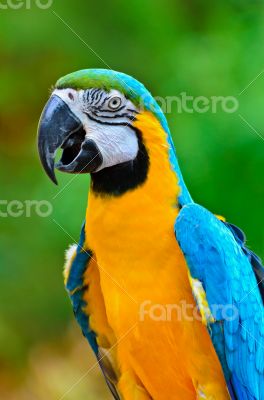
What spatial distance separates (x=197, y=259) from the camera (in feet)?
7.31

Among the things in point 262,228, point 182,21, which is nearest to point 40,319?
point 262,228

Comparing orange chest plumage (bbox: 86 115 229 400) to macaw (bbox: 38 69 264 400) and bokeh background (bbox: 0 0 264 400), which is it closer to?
macaw (bbox: 38 69 264 400)

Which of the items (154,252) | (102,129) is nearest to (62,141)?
(102,129)

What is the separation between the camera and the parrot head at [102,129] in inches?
84.8

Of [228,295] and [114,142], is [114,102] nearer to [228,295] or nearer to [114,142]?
[114,142]

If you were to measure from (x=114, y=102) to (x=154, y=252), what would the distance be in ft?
1.49

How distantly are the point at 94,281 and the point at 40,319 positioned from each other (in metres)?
1.33

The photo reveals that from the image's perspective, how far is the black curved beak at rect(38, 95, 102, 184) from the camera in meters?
2.14

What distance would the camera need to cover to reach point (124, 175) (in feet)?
7.46

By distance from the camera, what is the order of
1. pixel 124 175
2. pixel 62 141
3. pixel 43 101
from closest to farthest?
pixel 62 141
pixel 124 175
pixel 43 101

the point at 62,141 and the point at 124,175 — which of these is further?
the point at 124,175

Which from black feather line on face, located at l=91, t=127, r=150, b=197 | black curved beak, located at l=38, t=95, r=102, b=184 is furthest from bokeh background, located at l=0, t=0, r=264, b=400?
black curved beak, located at l=38, t=95, r=102, b=184

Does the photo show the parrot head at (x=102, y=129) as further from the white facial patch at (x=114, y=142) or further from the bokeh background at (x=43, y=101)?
the bokeh background at (x=43, y=101)

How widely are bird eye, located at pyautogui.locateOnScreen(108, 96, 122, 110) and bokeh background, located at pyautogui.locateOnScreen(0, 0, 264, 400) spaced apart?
85 cm
